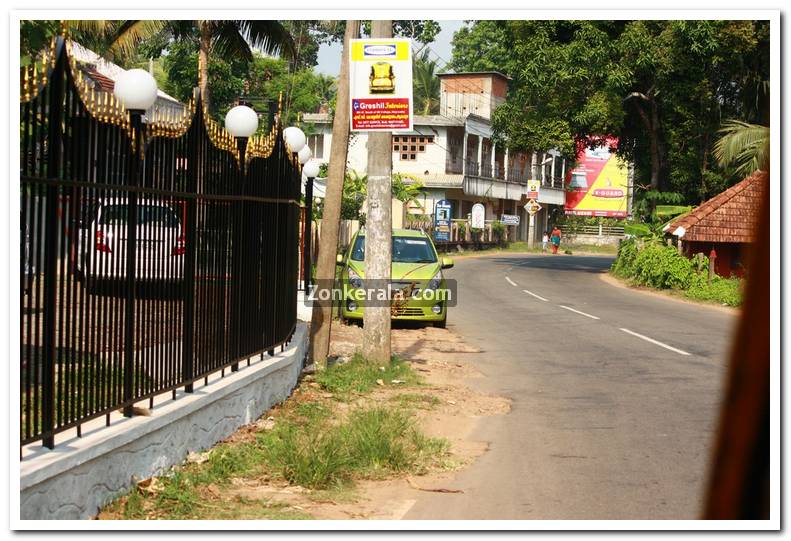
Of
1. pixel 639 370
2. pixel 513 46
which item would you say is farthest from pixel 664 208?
pixel 639 370

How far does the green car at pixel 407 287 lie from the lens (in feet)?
58.4

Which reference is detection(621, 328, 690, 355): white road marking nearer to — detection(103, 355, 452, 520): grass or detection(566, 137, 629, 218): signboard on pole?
detection(103, 355, 452, 520): grass

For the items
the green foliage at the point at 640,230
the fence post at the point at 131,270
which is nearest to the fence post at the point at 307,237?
the fence post at the point at 131,270

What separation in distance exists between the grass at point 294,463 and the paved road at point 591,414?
0.58 m

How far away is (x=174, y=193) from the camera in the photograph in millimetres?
7094

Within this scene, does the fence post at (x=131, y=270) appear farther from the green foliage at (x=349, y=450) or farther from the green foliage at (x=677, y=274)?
the green foliage at (x=677, y=274)

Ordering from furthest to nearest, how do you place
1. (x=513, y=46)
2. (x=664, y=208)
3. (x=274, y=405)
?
(x=513, y=46), (x=664, y=208), (x=274, y=405)

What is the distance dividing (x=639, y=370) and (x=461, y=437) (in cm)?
504

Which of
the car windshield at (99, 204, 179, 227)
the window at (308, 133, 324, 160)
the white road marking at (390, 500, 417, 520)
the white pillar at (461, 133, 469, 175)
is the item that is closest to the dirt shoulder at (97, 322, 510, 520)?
the white road marking at (390, 500, 417, 520)

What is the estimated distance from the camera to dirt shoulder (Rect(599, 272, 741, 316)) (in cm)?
2645

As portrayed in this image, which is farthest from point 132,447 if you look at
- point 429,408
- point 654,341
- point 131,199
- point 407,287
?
point 654,341

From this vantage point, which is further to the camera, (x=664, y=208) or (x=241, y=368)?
(x=664, y=208)

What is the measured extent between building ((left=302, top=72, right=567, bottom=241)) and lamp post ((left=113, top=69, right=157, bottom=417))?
4849cm
